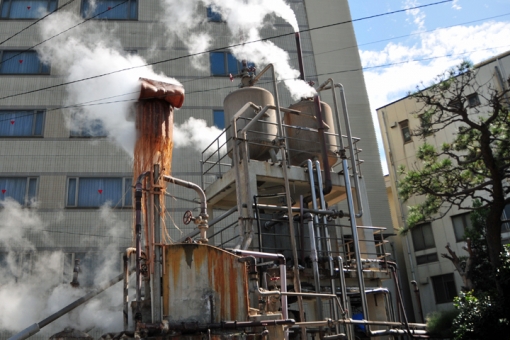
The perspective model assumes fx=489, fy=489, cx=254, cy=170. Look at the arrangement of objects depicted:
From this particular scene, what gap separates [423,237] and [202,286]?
23562 mm

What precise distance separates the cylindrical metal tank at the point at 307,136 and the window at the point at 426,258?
54.9 ft

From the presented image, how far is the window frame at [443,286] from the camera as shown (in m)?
27.1

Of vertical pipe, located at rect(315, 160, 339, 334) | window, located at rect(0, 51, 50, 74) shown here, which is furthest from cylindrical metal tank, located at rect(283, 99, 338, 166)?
window, located at rect(0, 51, 50, 74)

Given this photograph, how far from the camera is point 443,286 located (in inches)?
1083

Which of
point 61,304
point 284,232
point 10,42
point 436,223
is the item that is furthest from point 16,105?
point 436,223

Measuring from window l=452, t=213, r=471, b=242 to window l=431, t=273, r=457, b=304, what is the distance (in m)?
2.20

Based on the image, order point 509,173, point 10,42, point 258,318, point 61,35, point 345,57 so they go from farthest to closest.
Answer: point 345,57 < point 10,42 < point 61,35 < point 509,173 < point 258,318

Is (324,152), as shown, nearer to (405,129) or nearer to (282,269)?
(282,269)

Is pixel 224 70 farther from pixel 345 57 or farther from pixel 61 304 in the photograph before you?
pixel 61 304

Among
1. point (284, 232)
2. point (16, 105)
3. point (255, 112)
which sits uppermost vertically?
point (16, 105)

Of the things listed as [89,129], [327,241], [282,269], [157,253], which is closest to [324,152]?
[327,241]

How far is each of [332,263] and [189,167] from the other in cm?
1230

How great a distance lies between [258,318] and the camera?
8.50 m

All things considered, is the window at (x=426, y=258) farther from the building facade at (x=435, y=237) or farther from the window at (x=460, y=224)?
the window at (x=460, y=224)
